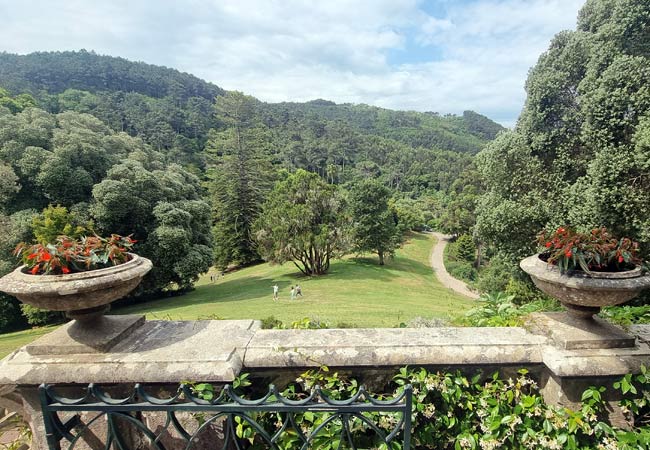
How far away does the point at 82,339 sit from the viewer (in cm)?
209

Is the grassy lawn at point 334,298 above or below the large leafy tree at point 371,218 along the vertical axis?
below

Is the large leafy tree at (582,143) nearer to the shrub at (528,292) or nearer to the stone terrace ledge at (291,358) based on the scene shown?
the shrub at (528,292)

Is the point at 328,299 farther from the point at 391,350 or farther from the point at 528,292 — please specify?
the point at 391,350

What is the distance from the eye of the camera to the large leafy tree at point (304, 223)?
21344 mm

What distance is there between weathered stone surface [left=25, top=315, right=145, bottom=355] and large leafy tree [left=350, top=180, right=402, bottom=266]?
2339 cm

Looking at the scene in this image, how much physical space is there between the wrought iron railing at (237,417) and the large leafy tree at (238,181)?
30.0m

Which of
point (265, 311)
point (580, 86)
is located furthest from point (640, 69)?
point (265, 311)

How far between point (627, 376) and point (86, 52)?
131 metres

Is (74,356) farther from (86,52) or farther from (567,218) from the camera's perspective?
(86,52)

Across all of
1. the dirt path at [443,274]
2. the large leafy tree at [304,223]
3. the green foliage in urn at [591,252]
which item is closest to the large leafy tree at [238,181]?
the large leafy tree at [304,223]

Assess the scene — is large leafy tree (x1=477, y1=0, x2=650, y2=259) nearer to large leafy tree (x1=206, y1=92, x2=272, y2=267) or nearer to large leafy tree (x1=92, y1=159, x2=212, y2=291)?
large leafy tree (x1=92, y1=159, x2=212, y2=291)

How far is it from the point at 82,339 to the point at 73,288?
46cm

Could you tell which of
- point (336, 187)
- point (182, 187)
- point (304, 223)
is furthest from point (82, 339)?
point (336, 187)

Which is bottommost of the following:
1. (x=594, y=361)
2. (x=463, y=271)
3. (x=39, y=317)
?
(x=463, y=271)
